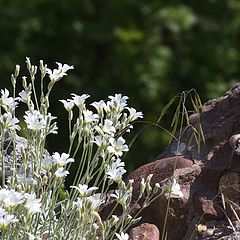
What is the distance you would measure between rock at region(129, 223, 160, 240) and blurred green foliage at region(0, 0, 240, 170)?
638 centimetres

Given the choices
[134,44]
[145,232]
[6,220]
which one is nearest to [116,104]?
[145,232]

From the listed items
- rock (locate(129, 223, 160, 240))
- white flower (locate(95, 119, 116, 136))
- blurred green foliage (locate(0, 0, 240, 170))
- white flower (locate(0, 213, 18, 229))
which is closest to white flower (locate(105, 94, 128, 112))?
white flower (locate(95, 119, 116, 136))

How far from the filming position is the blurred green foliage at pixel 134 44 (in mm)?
10422

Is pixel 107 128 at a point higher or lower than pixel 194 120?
lower

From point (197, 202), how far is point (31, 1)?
23.1 ft

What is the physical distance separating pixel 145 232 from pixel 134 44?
7016 millimetres

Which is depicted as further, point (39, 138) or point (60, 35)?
point (60, 35)

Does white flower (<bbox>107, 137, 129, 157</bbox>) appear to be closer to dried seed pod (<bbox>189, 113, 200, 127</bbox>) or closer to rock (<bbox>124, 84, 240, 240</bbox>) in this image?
rock (<bbox>124, 84, 240, 240</bbox>)

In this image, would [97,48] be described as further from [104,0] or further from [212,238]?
[212,238]

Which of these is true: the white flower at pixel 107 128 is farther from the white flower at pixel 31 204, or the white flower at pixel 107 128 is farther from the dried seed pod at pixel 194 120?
the dried seed pod at pixel 194 120

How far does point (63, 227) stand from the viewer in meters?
3.47

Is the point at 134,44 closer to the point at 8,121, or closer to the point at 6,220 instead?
the point at 8,121

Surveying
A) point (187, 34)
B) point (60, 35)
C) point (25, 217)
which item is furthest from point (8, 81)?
point (25, 217)

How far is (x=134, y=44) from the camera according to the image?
10656 mm
